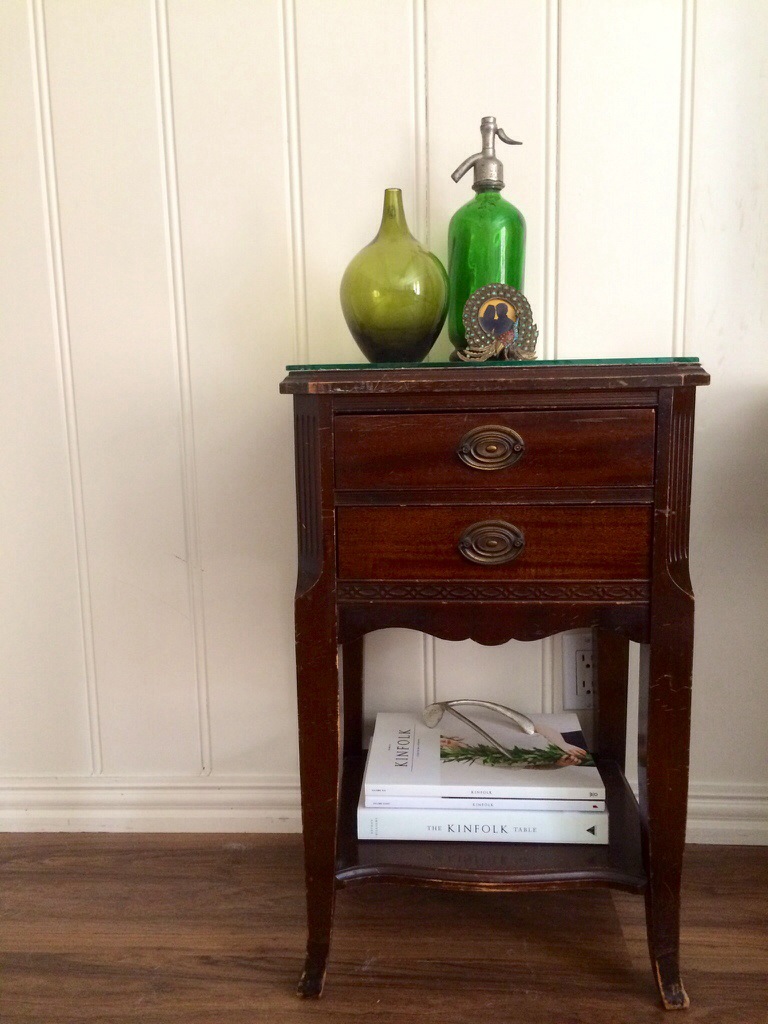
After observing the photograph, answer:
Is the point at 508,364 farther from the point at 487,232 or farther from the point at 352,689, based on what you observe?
the point at 352,689

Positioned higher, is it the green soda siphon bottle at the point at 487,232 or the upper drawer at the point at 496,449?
the green soda siphon bottle at the point at 487,232

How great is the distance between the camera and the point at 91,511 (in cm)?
130

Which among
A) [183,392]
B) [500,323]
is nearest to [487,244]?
[500,323]

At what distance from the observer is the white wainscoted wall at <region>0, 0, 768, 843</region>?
1.15m

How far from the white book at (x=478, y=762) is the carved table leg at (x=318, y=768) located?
11cm

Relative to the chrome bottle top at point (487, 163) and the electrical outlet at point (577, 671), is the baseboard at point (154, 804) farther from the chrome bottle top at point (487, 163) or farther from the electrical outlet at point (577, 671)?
the chrome bottle top at point (487, 163)

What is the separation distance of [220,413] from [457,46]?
67 centimetres

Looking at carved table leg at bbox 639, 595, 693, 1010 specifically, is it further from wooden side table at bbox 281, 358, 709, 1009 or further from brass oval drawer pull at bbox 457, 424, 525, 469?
brass oval drawer pull at bbox 457, 424, 525, 469

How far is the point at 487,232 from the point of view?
1043 millimetres

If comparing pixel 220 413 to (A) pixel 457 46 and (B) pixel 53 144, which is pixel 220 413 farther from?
(A) pixel 457 46

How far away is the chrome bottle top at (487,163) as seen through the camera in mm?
1026

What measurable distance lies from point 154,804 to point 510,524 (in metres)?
0.91

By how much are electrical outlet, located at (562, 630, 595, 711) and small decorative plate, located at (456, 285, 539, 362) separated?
0.54m

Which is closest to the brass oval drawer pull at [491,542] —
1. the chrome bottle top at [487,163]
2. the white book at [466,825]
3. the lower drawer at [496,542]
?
the lower drawer at [496,542]
